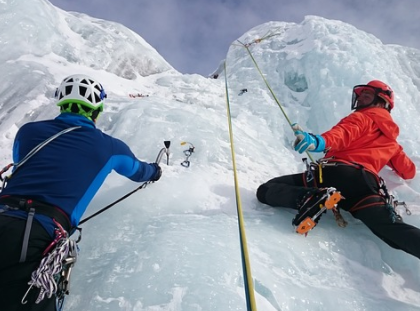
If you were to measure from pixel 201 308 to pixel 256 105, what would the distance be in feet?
21.0

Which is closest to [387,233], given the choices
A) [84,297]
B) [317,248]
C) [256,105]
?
[317,248]

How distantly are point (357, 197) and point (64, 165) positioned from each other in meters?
2.42

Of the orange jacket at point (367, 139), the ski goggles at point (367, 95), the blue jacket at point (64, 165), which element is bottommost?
the blue jacket at point (64, 165)

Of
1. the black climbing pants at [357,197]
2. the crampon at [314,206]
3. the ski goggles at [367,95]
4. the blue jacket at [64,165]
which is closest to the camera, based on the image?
the blue jacket at [64,165]

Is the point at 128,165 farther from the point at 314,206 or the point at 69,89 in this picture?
the point at 314,206

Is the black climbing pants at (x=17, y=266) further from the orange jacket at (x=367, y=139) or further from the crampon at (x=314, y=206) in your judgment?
the orange jacket at (x=367, y=139)

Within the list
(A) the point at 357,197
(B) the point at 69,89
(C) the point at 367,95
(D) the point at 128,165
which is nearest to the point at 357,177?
(A) the point at 357,197

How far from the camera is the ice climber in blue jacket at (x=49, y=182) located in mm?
1330

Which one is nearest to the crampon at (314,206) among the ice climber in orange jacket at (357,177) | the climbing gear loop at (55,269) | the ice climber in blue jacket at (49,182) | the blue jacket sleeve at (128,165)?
the ice climber in orange jacket at (357,177)

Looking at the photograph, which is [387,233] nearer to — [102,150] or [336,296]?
[336,296]

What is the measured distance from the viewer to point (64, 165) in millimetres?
1686

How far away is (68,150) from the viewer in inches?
68.6

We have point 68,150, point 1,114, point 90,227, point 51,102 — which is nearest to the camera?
point 68,150

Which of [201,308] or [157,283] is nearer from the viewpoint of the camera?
[201,308]
